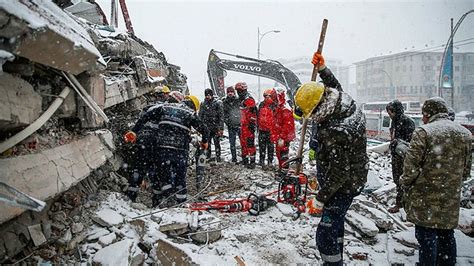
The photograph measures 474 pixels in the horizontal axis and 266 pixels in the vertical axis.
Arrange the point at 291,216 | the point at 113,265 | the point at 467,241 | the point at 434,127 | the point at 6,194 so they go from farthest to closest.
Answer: the point at 291,216, the point at 467,241, the point at 434,127, the point at 113,265, the point at 6,194

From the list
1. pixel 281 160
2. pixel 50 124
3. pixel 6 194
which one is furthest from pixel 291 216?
pixel 6 194

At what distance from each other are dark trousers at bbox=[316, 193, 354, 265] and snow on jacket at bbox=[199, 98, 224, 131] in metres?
4.80

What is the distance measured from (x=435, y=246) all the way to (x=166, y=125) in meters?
3.45

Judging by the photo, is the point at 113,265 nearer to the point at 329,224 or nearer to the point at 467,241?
the point at 329,224

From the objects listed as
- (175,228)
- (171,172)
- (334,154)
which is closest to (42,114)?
(175,228)

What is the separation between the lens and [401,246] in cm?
371

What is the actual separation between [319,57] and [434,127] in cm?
168

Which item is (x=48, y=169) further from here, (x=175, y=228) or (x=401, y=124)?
(x=401, y=124)

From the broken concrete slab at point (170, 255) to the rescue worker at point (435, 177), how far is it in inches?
81.9

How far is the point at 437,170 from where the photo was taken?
2.78 meters

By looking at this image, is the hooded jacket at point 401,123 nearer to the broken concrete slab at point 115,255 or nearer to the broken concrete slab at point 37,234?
the broken concrete slab at point 115,255

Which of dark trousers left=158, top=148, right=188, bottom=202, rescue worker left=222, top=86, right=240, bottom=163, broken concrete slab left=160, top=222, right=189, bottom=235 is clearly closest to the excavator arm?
rescue worker left=222, top=86, right=240, bottom=163

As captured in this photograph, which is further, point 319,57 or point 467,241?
point 319,57

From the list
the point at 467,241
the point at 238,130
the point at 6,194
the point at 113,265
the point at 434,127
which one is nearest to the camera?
the point at 6,194
